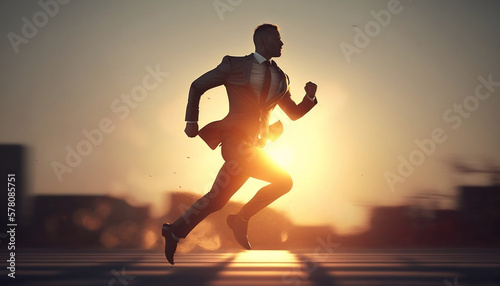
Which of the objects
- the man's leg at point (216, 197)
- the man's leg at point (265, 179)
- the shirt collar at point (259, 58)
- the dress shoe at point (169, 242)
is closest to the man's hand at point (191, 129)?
the man's leg at point (216, 197)

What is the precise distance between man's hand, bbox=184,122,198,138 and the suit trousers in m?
0.27

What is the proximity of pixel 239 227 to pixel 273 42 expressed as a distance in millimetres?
1703

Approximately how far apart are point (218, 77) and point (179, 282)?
6.05 ft

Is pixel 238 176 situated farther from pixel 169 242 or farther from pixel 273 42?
pixel 273 42

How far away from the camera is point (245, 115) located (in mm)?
5961

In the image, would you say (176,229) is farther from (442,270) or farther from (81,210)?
(81,210)

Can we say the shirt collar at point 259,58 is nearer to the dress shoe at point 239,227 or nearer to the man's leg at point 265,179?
the man's leg at point 265,179

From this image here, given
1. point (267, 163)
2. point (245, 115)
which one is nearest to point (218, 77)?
point (245, 115)

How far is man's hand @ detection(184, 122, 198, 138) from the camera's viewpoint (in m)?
5.99

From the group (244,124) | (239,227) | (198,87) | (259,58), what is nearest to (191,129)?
(198,87)

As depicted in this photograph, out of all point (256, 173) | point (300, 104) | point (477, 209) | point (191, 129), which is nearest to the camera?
point (256, 173)

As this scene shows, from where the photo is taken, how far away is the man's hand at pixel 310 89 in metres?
6.25

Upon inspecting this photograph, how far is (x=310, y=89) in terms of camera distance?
6.25m

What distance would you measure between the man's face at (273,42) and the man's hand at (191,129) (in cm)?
93
